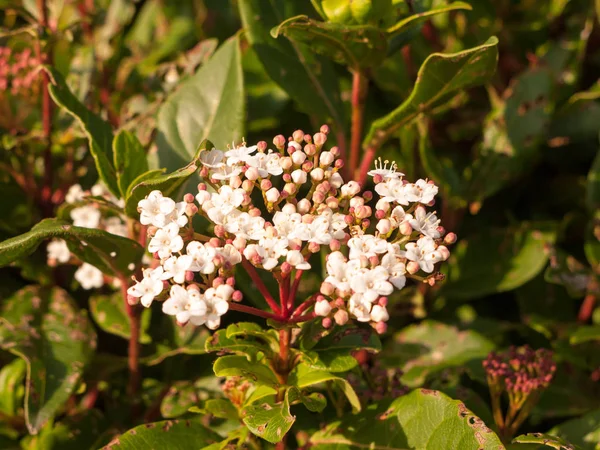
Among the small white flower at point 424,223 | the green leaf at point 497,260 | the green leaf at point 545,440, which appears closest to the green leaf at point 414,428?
the green leaf at point 545,440

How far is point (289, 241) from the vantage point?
4.93 feet

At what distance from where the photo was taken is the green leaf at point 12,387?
2.12m

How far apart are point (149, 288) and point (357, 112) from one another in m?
0.99

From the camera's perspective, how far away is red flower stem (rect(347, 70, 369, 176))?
6.95 ft

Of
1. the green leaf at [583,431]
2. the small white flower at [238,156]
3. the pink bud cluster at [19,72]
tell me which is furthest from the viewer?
the pink bud cluster at [19,72]

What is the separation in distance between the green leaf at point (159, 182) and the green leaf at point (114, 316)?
51 cm

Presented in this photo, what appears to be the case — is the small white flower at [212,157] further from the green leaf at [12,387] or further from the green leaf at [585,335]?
the green leaf at [585,335]

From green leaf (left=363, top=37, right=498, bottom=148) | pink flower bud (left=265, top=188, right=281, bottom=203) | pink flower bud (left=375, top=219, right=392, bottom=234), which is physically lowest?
pink flower bud (left=375, top=219, right=392, bottom=234)

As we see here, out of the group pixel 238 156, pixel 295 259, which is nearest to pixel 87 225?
pixel 238 156

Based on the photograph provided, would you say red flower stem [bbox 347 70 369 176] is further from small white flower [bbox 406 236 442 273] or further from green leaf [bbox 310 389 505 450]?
green leaf [bbox 310 389 505 450]

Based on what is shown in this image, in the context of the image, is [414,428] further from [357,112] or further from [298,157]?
[357,112]

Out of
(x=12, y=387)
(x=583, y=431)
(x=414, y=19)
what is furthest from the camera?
(x=12, y=387)

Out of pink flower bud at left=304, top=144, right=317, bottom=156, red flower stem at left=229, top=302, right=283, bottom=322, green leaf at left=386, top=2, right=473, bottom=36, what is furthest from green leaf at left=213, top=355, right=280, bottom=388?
green leaf at left=386, top=2, right=473, bottom=36

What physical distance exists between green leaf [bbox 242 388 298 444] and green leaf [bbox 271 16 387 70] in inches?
37.2
